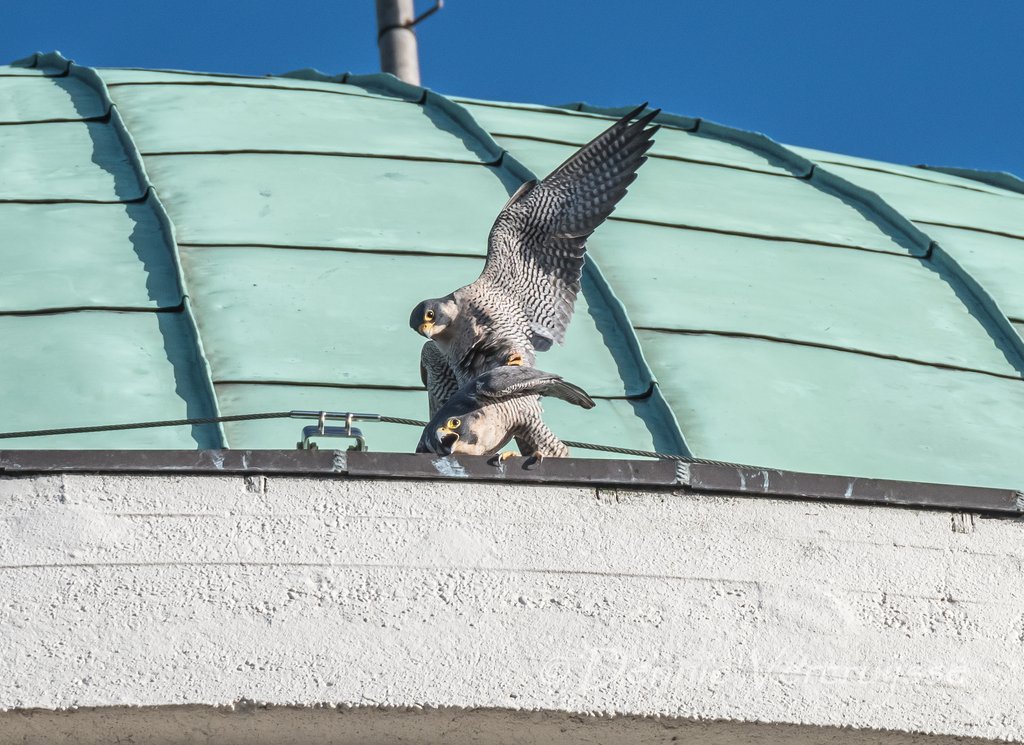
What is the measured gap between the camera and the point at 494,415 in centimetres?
860

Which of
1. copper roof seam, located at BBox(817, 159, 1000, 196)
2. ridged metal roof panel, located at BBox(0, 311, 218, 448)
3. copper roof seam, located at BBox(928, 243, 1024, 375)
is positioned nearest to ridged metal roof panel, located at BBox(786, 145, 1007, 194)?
copper roof seam, located at BBox(817, 159, 1000, 196)

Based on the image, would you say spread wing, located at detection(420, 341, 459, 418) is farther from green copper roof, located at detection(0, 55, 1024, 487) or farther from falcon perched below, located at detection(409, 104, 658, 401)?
green copper roof, located at detection(0, 55, 1024, 487)

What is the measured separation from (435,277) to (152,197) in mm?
1992

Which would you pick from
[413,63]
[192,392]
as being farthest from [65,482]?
[413,63]

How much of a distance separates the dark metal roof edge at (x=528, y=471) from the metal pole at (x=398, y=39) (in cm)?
→ 1044

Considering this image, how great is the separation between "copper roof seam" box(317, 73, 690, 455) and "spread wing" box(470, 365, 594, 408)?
1968mm

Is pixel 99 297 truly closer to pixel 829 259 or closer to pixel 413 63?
pixel 829 259

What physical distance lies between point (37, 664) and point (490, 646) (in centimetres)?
168

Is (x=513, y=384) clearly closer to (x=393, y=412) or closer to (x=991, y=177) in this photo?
(x=393, y=412)

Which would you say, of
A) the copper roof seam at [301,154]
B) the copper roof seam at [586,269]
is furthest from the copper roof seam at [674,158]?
the copper roof seam at [301,154]

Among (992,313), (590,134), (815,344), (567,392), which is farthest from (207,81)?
(567,392)

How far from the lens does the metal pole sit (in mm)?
18719

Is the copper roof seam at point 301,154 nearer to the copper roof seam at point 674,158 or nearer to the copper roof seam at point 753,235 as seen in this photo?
the copper roof seam at point 674,158

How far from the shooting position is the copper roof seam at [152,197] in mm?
10641
